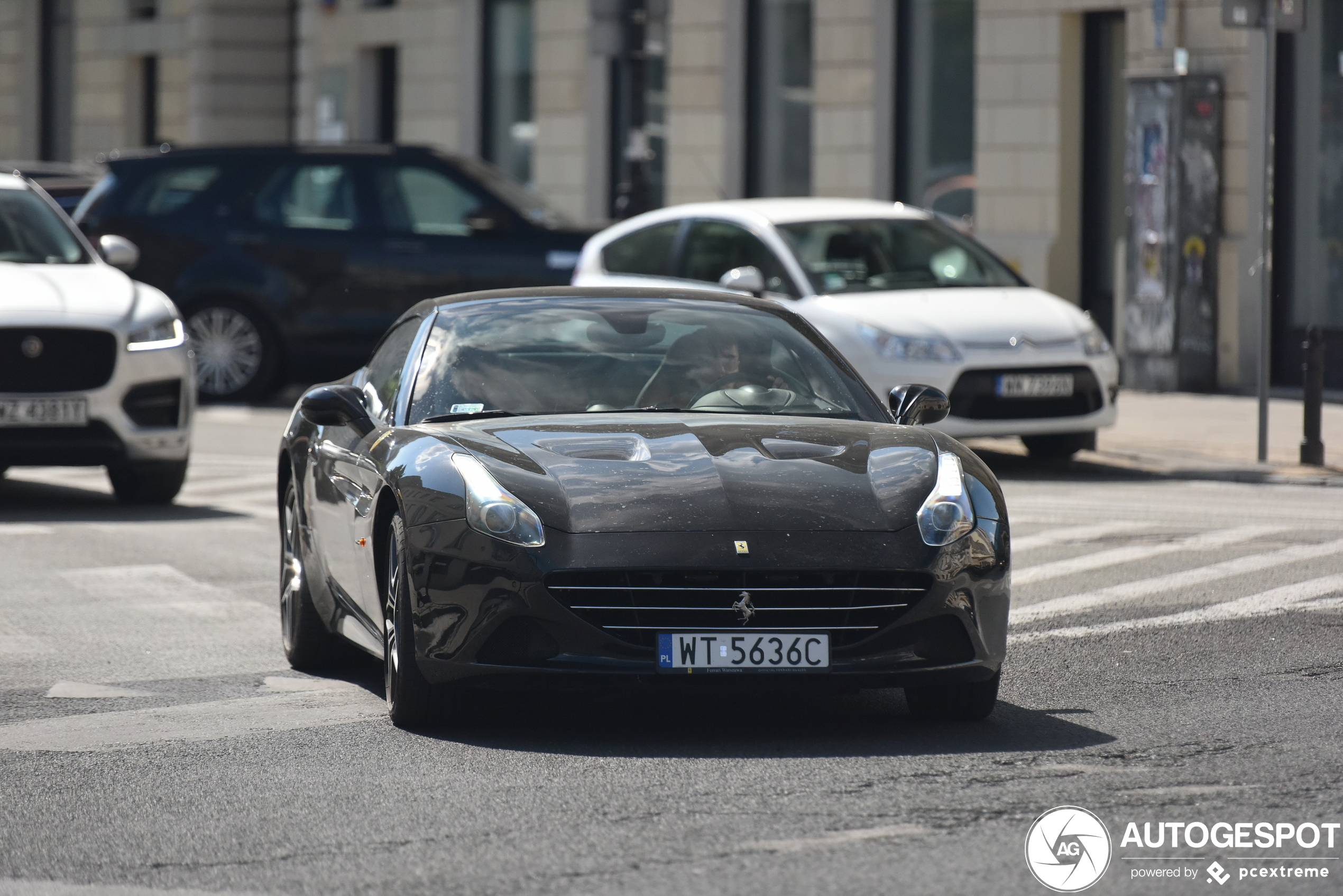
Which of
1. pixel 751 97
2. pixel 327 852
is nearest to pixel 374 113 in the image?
pixel 751 97

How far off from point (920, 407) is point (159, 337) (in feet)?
21.3

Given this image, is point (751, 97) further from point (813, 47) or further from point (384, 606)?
point (384, 606)

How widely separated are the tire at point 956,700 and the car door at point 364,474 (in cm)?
154

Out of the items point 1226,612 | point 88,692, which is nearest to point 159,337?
point 88,692

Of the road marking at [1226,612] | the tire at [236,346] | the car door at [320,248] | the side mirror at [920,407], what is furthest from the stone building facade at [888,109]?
the side mirror at [920,407]

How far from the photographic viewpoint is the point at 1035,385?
45.9 ft

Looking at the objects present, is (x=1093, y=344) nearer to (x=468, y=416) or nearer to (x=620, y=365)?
(x=620, y=365)

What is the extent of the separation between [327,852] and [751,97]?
19761 mm

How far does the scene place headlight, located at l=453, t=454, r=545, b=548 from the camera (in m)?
6.22

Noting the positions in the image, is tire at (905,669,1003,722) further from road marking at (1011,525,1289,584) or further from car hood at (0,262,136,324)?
car hood at (0,262,136,324)

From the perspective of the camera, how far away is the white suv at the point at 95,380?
40.6ft

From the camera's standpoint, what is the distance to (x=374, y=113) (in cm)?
3019

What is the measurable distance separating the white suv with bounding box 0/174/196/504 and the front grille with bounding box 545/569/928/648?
687 centimetres

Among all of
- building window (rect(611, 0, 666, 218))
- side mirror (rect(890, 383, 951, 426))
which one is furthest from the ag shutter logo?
building window (rect(611, 0, 666, 218))
